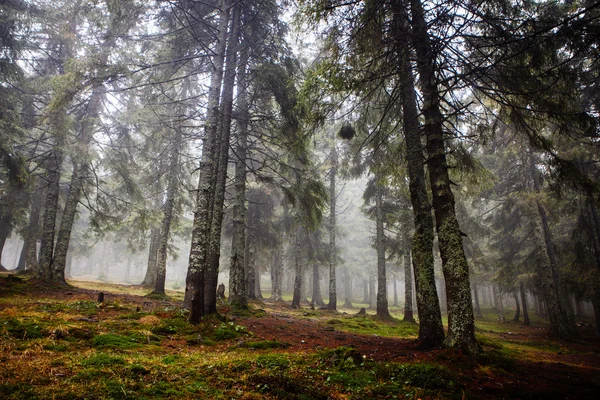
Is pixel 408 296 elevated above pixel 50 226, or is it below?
below

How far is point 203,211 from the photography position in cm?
864

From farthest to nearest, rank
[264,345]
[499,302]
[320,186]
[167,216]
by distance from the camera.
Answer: [499,302], [167,216], [320,186], [264,345]

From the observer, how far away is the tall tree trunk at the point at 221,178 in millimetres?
8992

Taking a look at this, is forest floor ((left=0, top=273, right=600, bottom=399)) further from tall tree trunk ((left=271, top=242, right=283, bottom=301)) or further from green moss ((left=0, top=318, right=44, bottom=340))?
tall tree trunk ((left=271, top=242, right=283, bottom=301))

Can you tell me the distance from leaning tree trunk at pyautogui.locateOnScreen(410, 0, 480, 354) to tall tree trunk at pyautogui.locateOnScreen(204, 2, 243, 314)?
6295mm

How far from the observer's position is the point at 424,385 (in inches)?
155

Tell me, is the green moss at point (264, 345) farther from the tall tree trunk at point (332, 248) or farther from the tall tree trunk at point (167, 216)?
the tall tree trunk at point (332, 248)

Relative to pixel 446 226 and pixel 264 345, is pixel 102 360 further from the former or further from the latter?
pixel 446 226

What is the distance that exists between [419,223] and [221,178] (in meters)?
6.59

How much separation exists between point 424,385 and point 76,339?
18.7 ft

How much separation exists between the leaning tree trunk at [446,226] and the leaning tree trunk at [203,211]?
617cm

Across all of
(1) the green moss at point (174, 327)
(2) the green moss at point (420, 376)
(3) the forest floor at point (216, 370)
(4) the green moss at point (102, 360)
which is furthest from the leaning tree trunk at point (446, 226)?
(4) the green moss at point (102, 360)

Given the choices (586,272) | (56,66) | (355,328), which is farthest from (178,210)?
(586,272)

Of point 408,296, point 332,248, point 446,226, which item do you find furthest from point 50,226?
point 408,296
